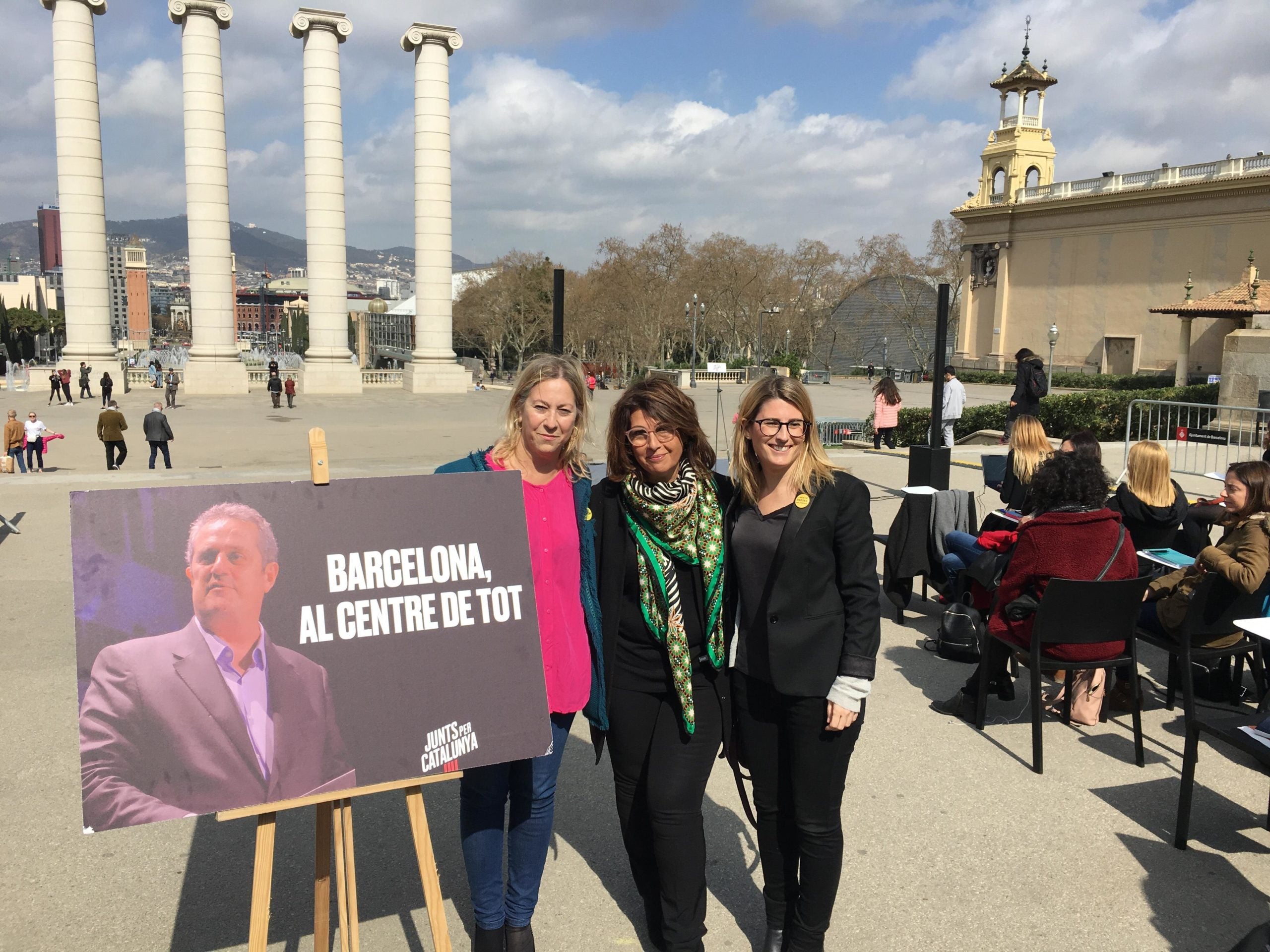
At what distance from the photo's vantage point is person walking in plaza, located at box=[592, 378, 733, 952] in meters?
2.94

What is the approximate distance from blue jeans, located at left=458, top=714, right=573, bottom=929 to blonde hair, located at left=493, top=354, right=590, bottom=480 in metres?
0.86

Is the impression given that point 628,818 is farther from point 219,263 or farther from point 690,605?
point 219,263

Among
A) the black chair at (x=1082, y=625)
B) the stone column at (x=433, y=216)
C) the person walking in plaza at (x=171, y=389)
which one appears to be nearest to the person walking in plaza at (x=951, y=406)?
the black chair at (x=1082, y=625)

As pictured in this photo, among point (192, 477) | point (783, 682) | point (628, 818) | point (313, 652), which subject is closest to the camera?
point (313, 652)

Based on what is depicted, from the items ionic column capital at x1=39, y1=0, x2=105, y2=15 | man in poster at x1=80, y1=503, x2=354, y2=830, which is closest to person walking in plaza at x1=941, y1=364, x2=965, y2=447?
man in poster at x1=80, y1=503, x2=354, y2=830

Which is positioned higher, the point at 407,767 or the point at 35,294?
the point at 35,294

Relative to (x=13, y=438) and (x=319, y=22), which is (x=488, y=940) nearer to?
(x=13, y=438)

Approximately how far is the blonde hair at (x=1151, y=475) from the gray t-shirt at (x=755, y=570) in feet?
12.9

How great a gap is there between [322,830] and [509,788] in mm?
617

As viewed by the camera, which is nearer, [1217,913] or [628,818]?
[628,818]

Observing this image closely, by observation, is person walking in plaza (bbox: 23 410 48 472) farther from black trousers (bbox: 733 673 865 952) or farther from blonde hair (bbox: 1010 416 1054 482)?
black trousers (bbox: 733 673 865 952)

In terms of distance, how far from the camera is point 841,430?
2280 centimetres

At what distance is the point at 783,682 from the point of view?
2.95m

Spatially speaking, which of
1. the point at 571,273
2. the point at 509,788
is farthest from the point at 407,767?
the point at 571,273
